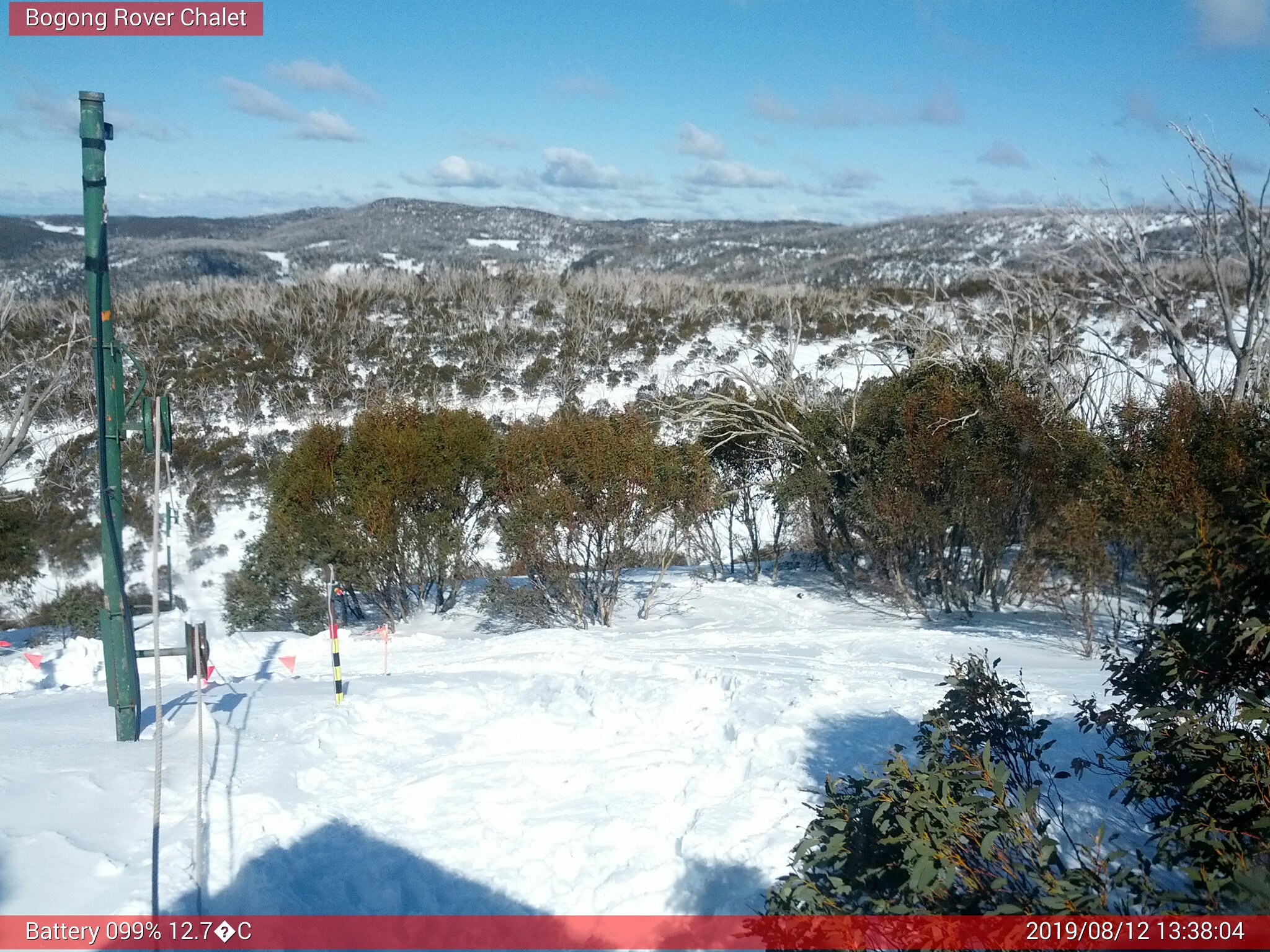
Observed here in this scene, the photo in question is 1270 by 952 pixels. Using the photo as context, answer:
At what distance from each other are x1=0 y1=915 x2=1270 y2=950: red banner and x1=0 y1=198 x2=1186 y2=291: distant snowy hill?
169 ft

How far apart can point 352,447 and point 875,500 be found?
8.94m

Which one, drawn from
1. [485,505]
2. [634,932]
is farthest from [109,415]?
[485,505]

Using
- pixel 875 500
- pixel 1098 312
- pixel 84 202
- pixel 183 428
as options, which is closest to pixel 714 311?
pixel 1098 312

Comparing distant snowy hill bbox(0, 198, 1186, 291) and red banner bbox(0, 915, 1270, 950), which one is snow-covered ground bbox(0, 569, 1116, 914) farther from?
distant snowy hill bbox(0, 198, 1186, 291)

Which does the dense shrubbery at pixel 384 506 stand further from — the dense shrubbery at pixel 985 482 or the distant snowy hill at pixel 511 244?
the distant snowy hill at pixel 511 244

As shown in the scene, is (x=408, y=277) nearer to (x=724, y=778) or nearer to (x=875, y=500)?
(x=875, y=500)

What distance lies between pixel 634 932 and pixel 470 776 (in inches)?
88.5

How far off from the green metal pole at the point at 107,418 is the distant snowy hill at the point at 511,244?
50.5 metres

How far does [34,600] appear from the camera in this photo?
2023 centimetres

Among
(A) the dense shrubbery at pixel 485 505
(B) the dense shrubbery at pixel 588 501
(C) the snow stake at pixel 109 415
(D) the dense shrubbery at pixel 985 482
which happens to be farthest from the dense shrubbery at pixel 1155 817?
(A) the dense shrubbery at pixel 485 505

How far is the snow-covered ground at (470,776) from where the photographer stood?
482 centimetres

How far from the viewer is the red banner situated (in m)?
2.72

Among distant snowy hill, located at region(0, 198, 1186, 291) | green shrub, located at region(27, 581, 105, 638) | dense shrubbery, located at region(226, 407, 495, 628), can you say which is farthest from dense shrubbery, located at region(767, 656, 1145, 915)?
distant snowy hill, located at region(0, 198, 1186, 291)

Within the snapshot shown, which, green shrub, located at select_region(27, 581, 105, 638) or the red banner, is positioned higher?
the red banner
